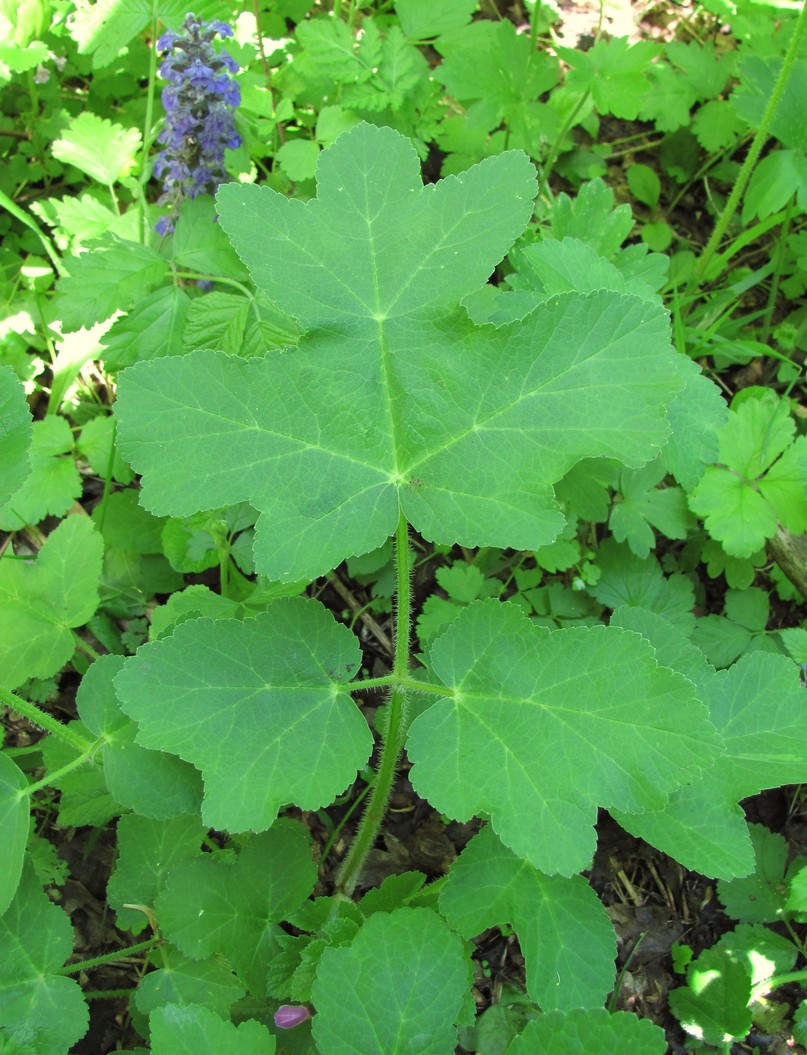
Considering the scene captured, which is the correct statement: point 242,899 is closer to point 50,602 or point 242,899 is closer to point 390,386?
point 50,602

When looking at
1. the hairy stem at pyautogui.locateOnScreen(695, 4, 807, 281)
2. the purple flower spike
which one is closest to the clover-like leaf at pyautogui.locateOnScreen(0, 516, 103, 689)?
the purple flower spike

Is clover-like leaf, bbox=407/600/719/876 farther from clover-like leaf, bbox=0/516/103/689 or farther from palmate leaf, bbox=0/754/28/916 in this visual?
clover-like leaf, bbox=0/516/103/689

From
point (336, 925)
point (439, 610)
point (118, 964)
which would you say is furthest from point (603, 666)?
point (118, 964)

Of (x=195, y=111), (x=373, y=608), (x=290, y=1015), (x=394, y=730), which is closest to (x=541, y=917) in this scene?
(x=394, y=730)

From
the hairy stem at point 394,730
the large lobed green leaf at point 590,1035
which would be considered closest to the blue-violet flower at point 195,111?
the hairy stem at point 394,730

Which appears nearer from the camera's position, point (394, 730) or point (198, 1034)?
point (198, 1034)

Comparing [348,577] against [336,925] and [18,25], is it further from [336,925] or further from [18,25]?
[18,25]

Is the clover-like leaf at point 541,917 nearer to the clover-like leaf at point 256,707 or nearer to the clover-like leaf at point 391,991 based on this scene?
the clover-like leaf at point 391,991
